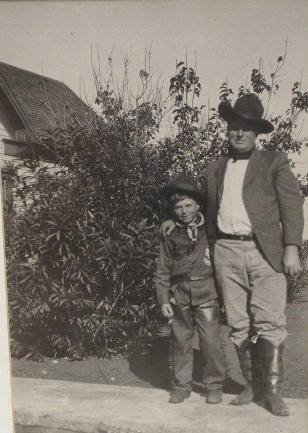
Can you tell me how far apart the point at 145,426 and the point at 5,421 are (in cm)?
95

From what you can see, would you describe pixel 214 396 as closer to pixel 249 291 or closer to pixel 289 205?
pixel 249 291

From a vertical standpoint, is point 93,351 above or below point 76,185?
below

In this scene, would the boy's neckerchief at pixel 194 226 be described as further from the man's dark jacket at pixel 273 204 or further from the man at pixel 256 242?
the man's dark jacket at pixel 273 204

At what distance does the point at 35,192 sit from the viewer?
14.2 feet

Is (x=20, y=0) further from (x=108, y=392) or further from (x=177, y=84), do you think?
(x=108, y=392)

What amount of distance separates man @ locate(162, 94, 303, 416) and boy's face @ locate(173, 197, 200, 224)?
0.56ft

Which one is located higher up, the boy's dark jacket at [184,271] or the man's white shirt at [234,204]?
the man's white shirt at [234,204]

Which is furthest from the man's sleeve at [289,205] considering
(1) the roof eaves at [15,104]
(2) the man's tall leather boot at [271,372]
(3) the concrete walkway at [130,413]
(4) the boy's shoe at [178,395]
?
(1) the roof eaves at [15,104]

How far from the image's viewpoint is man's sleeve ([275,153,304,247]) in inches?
113

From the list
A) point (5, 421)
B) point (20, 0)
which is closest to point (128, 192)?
point (20, 0)

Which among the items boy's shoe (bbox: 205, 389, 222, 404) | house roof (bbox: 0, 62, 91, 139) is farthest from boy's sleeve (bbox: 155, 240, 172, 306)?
house roof (bbox: 0, 62, 91, 139)

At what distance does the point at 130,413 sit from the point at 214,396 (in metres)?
0.52

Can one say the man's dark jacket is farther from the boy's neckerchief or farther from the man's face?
the boy's neckerchief

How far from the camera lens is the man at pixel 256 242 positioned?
290 cm
